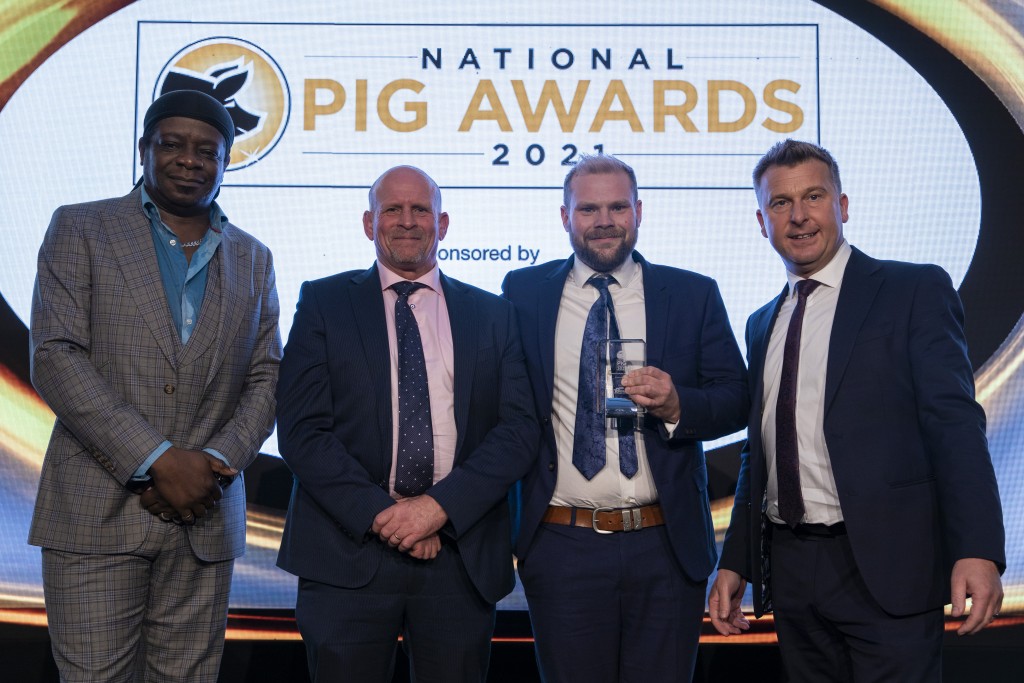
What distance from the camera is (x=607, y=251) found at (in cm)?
260

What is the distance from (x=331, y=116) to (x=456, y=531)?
1.95 m

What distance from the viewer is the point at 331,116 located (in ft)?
11.7

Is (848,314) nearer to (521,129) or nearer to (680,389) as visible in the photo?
(680,389)

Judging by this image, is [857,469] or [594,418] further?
[594,418]

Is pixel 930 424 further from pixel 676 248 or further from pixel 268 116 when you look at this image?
pixel 268 116

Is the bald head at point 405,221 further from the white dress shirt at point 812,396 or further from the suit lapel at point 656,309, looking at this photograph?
the white dress shirt at point 812,396

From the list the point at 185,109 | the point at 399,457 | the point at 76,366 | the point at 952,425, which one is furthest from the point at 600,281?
the point at 76,366

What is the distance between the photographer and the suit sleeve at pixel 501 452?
2340 mm

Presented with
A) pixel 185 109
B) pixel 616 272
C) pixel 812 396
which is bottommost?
pixel 812 396

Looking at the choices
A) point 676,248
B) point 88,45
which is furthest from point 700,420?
point 88,45

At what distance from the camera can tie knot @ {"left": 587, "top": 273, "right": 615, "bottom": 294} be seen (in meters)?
2.64

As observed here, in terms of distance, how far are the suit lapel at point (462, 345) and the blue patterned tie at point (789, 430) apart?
33.0 inches

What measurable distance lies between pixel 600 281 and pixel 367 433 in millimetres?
816

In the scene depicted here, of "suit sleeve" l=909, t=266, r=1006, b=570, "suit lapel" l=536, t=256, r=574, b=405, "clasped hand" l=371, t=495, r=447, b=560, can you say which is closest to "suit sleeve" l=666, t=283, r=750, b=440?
"suit lapel" l=536, t=256, r=574, b=405
